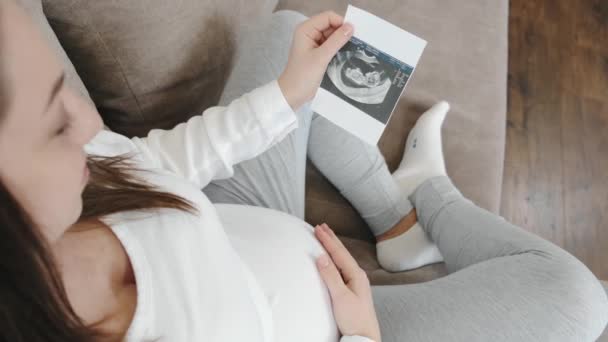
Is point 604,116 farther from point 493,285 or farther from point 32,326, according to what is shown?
point 32,326

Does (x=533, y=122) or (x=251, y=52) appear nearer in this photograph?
(x=251, y=52)

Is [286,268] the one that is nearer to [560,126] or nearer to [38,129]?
[38,129]

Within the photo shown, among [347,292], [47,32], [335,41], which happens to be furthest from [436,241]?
[47,32]

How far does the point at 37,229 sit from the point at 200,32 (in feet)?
1.73

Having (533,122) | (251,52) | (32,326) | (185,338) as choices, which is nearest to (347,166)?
(251,52)

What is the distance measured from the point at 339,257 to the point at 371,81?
0.33m

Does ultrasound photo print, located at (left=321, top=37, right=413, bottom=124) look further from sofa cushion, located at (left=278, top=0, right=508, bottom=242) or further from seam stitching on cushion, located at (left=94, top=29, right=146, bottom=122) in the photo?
seam stitching on cushion, located at (left=94, top=29, right=146, bottom=122)

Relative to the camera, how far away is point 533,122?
1604 millimetres

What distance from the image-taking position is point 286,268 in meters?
0.67

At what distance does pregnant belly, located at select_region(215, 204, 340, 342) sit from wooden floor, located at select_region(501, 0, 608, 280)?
1.00 meters

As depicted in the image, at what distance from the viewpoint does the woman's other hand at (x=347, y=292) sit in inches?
26.5

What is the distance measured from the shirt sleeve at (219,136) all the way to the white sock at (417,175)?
1.15 ft

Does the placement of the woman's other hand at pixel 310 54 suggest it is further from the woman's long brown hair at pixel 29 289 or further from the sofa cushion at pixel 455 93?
the woman's long brown hair at pixel 29 289

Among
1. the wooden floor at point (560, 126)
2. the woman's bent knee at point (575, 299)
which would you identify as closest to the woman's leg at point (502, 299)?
the woman's bent knee at point (575, 299)
